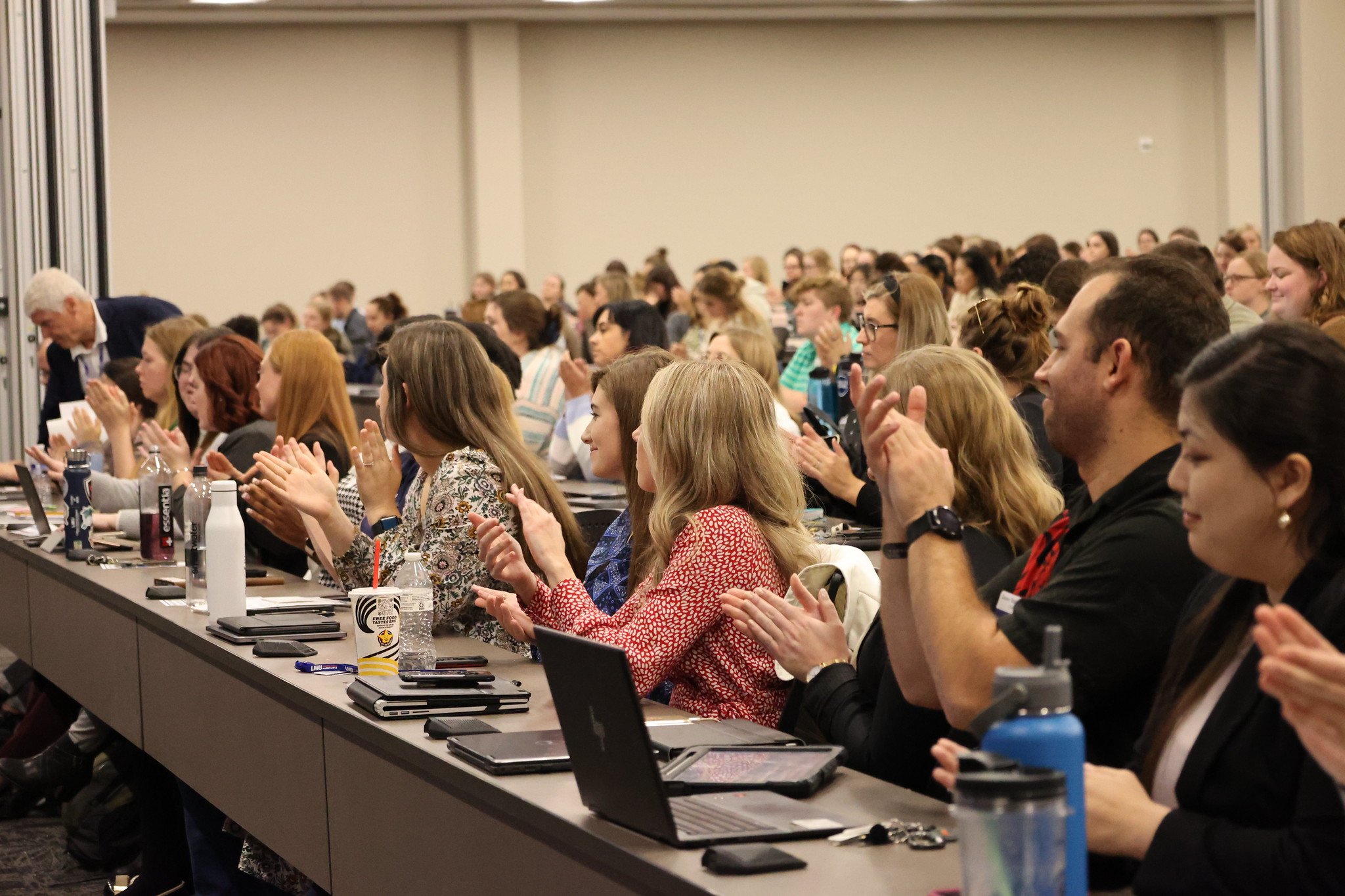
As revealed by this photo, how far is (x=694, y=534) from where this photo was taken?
2.43m

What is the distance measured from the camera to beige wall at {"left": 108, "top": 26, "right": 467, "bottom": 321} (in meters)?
14.5

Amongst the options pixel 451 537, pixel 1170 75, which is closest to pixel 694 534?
pixel 451 537

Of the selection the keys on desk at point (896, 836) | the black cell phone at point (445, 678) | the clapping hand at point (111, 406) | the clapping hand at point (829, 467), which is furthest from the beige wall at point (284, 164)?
the keys on desk at point (896, 836)

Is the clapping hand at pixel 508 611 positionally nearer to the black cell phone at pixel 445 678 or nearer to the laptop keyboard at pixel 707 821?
the black cell phone at pixel 445 678

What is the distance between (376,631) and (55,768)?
2180mm

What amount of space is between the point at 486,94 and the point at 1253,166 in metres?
7.69

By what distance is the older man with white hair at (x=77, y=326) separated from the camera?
6.19m

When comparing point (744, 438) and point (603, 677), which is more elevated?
point (744, 438)

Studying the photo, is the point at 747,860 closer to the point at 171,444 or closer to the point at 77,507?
the point at 77,507

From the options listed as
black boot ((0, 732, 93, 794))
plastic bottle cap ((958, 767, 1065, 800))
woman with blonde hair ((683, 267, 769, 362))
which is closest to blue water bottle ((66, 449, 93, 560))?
black boot ((0, 732, 93, 794))

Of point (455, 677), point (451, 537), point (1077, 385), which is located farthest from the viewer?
point (451, 537)

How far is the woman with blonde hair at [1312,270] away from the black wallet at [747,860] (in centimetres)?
406

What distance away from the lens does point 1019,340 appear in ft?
11.4

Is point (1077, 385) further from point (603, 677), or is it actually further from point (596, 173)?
point (596, 173)
